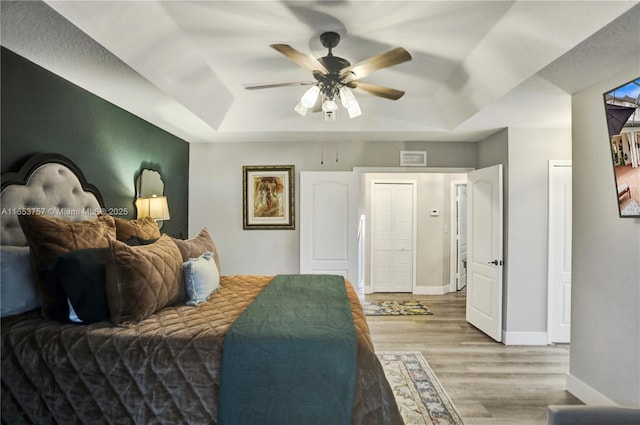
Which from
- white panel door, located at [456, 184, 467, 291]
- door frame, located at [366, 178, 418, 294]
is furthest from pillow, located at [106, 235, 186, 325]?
white panel door, located at [456, 184, 467, 291]

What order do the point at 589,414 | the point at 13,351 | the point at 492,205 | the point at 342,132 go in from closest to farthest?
the point at 589,414 < the point at 13,351 < the point at 492,205 < the point at 342,132

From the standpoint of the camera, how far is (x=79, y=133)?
246 centimetres

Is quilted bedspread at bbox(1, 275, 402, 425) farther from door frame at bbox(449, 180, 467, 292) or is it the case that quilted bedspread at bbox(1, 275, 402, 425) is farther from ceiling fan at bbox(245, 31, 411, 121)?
door frame at bbox(449, 180, 467, 292)

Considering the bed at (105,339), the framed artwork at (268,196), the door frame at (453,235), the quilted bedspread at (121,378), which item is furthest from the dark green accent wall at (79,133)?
the door frame at (453,235)

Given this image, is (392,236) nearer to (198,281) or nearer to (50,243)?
(198,281)

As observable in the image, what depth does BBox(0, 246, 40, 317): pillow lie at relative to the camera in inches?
66.4

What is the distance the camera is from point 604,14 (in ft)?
5.36

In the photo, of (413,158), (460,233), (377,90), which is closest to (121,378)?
(377,90)

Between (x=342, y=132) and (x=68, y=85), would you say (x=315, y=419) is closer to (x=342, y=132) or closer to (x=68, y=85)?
(x=68, y=85)

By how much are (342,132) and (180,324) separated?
295cm

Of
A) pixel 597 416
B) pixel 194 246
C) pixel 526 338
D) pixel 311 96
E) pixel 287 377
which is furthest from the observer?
pixel 526 338

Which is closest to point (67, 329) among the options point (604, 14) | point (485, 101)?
point (604, 14)

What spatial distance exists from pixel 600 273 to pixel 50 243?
3519 millimetres

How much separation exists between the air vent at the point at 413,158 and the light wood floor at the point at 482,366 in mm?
2054
